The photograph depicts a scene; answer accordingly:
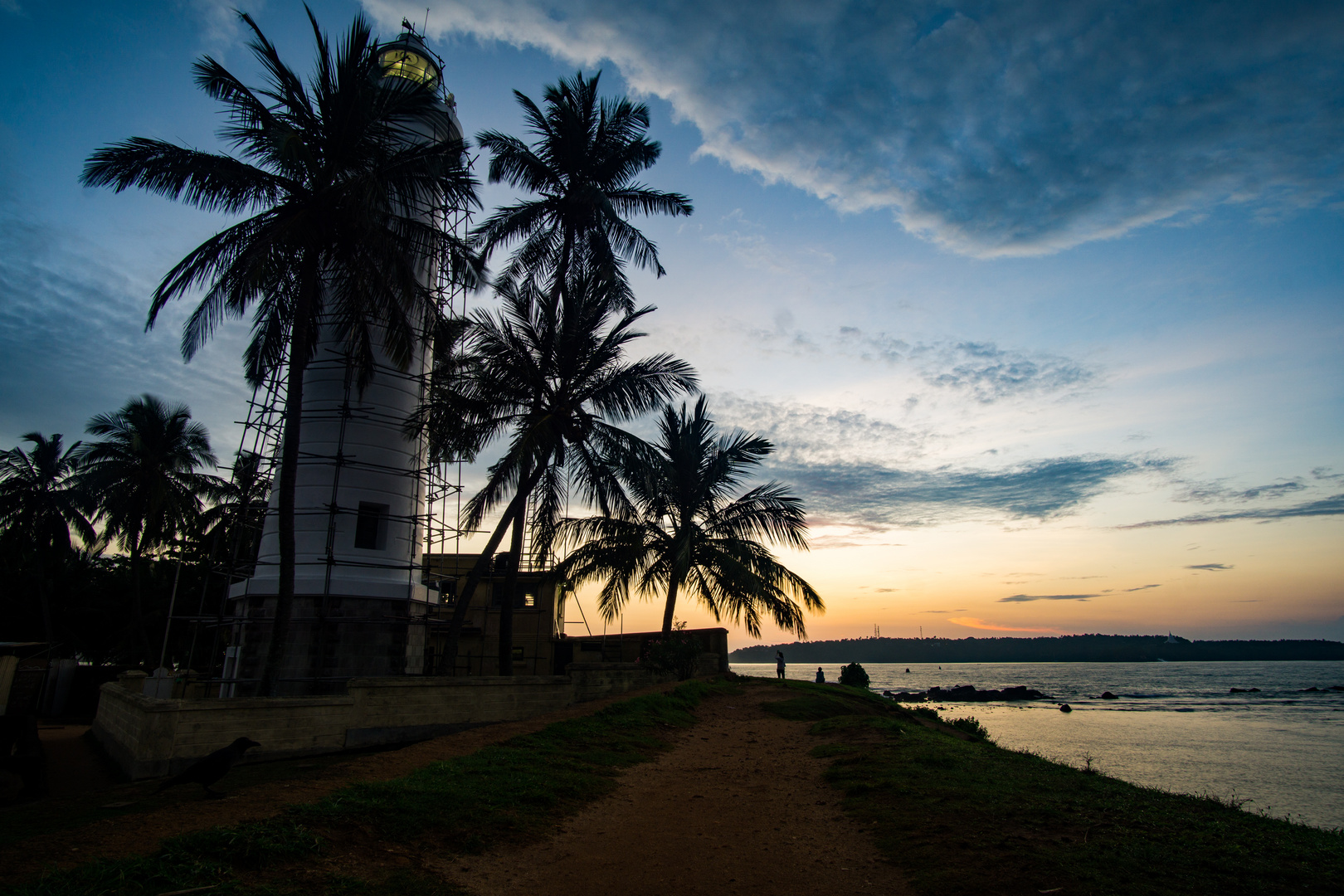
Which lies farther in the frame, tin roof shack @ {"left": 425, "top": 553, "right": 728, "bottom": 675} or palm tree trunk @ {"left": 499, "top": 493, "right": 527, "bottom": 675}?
tin roof shack @ {"left": 425, "top": 553, "right": 728, "bottom": 675}

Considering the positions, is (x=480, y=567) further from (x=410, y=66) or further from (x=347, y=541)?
(x=410, y=66)

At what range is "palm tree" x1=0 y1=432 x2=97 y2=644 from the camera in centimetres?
3144

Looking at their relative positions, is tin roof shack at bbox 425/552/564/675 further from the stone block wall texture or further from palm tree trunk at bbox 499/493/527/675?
the stone block wall texture

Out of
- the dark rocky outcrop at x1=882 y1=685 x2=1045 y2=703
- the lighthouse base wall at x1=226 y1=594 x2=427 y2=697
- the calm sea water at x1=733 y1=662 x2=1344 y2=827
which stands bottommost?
the dark rocky outcrop at x1=882 y1=685 x2=1045 y2=703

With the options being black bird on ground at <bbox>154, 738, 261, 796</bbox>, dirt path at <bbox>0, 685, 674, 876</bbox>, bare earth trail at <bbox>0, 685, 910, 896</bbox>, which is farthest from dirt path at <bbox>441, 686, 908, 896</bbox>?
A: black bird on ground at <bbox>154, 738, 261, 796</bbox>

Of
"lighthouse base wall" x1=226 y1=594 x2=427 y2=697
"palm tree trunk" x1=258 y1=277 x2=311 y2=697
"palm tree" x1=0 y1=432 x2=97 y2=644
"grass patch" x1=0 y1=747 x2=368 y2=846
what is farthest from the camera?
"palm tree" x1=0 y1=432 x2=97 y2=644

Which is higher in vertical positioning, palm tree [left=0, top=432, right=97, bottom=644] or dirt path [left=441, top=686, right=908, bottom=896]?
palm tree [left=0, top=432, right=97, bottom=644]

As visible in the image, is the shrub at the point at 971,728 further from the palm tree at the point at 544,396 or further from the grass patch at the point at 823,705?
the palm tree at the point at 544,396

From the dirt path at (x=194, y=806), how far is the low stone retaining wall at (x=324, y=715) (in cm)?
74

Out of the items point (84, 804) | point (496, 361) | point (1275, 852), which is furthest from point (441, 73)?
point (1275, 852)

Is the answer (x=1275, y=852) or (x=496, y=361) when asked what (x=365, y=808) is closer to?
(x=1275, y=852)

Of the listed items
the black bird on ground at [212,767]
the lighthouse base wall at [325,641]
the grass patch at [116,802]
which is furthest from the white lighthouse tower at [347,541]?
the black bird on ground at [212,767]

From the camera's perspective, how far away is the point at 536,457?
18.0 metres

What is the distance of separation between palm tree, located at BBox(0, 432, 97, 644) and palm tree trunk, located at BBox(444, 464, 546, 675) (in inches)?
1009
